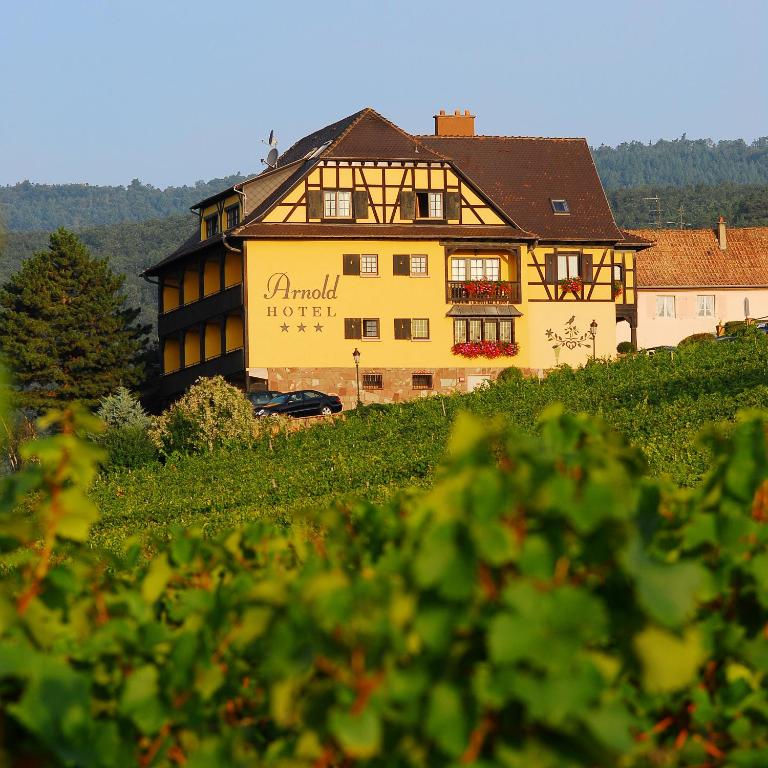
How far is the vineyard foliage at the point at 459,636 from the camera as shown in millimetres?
2596

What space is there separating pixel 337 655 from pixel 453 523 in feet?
1.03

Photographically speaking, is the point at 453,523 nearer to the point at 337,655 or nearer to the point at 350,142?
the point at 337,655

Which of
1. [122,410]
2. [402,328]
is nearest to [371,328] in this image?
[402,328]

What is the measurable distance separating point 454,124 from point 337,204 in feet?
33.0

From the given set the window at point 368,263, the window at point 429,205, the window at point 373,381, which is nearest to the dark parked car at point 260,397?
the window at point 373,381

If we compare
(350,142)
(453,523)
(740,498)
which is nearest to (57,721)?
(453,523)

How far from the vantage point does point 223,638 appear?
362 centimetres

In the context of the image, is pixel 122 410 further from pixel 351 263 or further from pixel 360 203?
pixel 360 203

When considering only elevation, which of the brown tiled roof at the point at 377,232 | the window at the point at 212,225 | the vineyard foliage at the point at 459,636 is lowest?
the vineyard foliage at the point at 459,636

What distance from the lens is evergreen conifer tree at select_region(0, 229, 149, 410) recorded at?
164 ft

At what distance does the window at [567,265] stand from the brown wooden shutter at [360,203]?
784cm

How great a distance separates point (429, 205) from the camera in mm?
49312

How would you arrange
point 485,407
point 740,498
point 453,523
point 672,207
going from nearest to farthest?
1. point 453,523
2. point 740,498
3. point 485,407
4. point 672,207

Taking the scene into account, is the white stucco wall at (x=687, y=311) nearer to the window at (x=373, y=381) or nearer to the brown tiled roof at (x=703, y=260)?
the brown tiled roof at (x=703, y=260)
